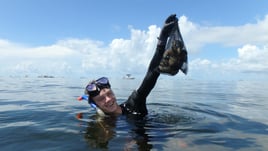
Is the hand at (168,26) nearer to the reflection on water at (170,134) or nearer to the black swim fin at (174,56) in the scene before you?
the black swim fin at (174,56)

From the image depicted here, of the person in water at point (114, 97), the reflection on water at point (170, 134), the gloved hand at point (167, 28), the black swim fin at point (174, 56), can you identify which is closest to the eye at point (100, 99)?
the person in water at point (114, 97)

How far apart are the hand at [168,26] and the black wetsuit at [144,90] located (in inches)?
6.9

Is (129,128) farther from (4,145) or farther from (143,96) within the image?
(4,145)

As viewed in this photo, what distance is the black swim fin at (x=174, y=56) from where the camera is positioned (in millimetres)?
5199

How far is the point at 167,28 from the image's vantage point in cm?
526

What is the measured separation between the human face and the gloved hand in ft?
6.23

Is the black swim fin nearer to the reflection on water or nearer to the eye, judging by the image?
the reflection on water

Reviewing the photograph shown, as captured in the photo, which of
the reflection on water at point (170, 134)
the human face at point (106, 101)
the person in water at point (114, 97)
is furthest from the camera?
the human face at point (106, 101)

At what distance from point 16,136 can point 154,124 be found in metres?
3.07

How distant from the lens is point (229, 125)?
7230mm

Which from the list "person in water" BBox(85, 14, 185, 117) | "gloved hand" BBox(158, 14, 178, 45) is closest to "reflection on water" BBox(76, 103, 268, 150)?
"person in water" BBox(85, 14, 185, 117)

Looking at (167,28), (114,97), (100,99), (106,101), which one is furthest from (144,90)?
(167,28)

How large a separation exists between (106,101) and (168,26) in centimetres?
242

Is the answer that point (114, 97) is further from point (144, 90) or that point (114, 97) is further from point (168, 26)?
point (168, 26)
